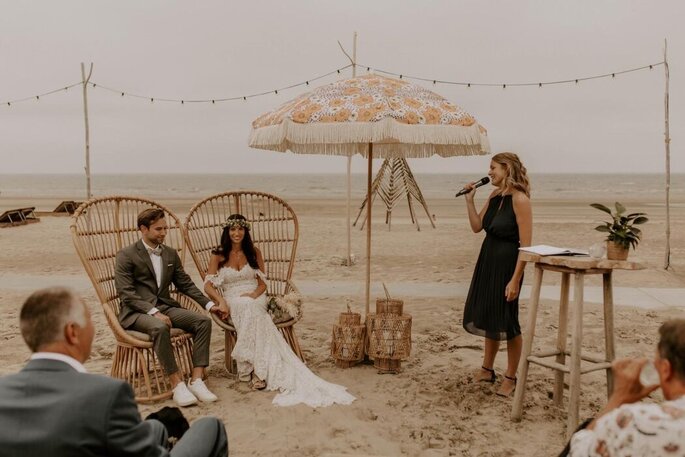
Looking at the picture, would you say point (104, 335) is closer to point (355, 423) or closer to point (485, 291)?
point (355, 423)

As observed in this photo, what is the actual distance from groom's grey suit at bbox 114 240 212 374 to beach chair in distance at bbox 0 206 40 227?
46.5 ft

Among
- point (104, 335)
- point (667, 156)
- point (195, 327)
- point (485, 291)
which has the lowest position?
point (104, 335)

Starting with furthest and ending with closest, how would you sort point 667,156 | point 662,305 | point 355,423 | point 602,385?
1. point 667,156
2. point 662,305
3. point 602,385
4. point 355,423

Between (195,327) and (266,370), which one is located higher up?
(195,327)

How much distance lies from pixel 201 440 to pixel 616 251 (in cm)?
258

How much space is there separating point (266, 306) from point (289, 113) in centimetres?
154

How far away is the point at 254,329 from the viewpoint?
15.4 feet

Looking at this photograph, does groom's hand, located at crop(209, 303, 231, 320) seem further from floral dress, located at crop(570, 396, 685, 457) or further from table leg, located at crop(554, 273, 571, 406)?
floral dress, located at crop(570, 396, 685, 457)

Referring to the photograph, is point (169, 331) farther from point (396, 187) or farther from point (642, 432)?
point (396, 187)

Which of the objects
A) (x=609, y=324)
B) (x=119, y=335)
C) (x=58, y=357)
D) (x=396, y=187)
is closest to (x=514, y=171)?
(x=609, y=324)

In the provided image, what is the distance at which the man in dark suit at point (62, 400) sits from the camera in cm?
168

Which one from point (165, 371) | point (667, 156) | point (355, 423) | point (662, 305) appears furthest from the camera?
point (667, 156)

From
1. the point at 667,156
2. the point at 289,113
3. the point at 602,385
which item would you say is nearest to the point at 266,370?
the point at 289,113

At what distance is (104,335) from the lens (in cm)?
596
